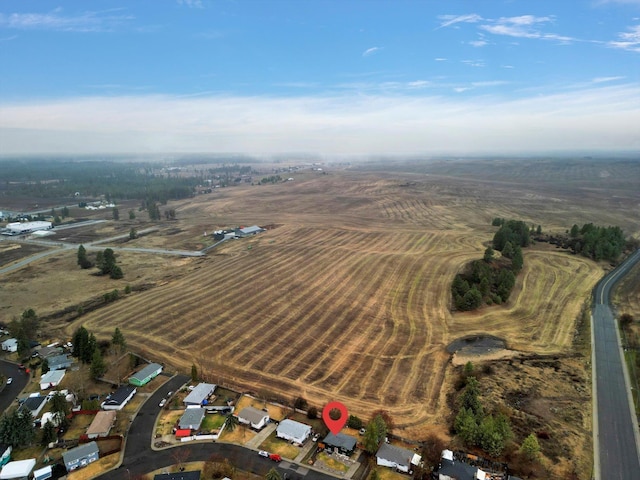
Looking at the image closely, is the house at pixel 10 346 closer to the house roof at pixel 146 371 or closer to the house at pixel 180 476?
the house roof at pixel 146 371

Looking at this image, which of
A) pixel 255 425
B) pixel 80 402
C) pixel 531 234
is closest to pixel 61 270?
pixel 80 402

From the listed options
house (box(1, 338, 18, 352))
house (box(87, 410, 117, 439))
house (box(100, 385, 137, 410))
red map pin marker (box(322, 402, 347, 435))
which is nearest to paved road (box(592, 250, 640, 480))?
red map pin marker (box(322, 402, 347, 435))

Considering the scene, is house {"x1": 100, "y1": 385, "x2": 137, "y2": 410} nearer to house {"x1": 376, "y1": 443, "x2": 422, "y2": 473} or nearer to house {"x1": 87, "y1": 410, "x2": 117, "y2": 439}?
house {"x1": 87, "y1": 410, "x2": 117, "y2": 439}

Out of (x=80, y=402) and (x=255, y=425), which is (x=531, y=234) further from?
(x=80, y=402)

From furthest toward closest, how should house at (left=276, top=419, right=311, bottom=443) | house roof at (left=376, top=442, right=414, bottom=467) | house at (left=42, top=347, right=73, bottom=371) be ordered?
house at (left=42, top=347, right=73, bottom=371)
house at (left=276, top=419, right=311, bottom=443)
house roof at (left=376, top=442, right=414, bottom=467)

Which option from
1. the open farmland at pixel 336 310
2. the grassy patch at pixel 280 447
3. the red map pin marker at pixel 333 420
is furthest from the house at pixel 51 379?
the red map pin marker at pixel 333 420

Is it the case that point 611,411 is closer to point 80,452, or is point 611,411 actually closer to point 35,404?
point 80,452

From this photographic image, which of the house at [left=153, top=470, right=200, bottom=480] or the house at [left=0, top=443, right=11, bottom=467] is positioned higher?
the house at [left=153, top=470, right=200, bottom=480]
